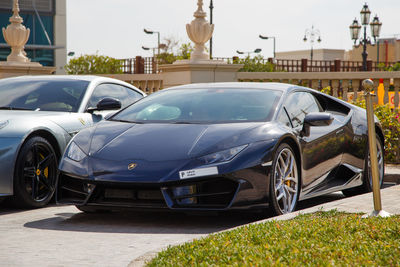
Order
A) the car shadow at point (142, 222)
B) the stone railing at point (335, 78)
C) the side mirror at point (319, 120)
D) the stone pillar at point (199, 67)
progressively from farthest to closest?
the stone pillar at point (199, 67)
the stone railing at point (335, 78)
the side mirror at point (319, 120)
the car shadow at point (142, 222)

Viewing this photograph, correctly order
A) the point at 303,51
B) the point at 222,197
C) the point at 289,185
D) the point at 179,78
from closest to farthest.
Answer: the point at 222,197
the point at 289,185
the point at 179,78
the point at 303,51

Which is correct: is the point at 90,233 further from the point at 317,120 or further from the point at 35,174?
the point at 317,120

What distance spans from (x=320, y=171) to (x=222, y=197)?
1.63 metres

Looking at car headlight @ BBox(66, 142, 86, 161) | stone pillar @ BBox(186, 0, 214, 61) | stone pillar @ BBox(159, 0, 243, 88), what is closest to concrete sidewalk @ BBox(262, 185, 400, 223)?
car headlight @ BBox(66, 142, 86, 161)

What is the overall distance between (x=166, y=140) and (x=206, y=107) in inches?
33.6

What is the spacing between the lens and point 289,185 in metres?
6.76

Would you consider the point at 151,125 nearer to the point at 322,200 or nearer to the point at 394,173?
the point at 322,200

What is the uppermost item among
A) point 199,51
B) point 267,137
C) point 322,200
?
point 199,51

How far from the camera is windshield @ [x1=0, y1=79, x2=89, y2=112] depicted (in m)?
8.39

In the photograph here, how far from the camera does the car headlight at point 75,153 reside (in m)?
6.46

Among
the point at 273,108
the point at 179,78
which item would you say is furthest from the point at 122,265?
the point at 179,78

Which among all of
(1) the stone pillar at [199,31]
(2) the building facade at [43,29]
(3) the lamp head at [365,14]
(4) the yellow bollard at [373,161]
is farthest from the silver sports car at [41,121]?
(2) the building facade at [43,29]

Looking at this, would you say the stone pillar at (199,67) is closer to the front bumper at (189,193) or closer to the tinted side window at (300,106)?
the tinted side window at (300,106)

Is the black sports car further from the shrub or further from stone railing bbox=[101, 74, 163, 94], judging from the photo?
the shrub
